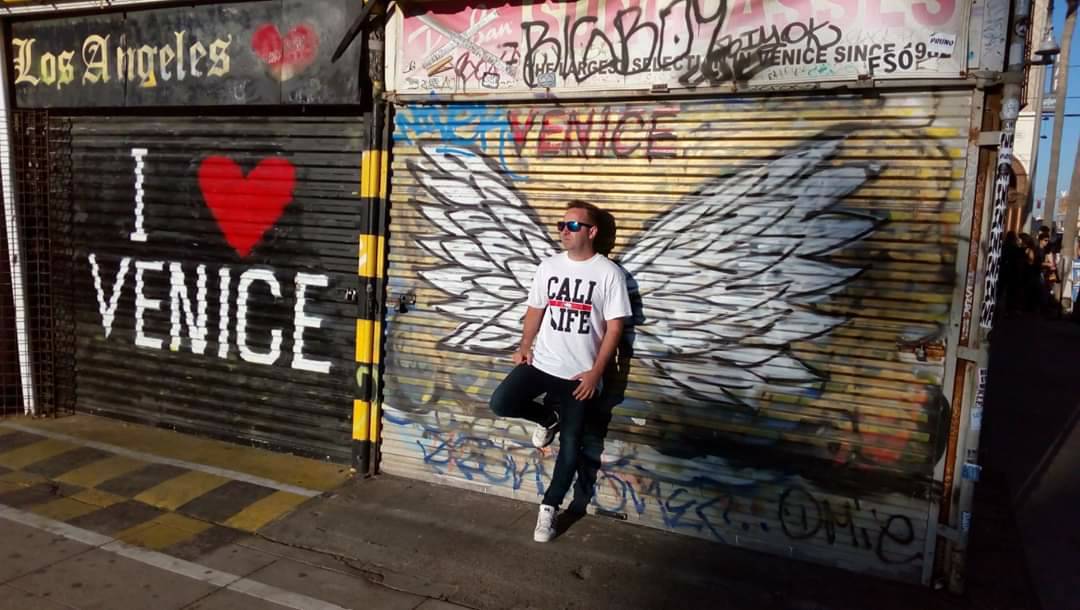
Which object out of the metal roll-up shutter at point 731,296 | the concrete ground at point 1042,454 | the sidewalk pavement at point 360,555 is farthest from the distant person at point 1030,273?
the metal roll-up shutter at point 731,296

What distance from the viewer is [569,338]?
15.2ft

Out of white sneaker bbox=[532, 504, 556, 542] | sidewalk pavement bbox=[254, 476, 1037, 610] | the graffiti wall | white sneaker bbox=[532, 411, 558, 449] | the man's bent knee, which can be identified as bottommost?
sidewalk pavement bbox=[254, 476, 1037, 610]

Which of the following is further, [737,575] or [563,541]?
[563,541]

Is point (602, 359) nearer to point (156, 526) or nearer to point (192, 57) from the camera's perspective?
point (156, 526)

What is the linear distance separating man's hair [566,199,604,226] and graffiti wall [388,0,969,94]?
0.76 metres

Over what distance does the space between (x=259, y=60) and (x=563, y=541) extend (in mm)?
4304

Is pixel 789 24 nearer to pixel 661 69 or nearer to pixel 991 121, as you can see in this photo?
pixel 661 69

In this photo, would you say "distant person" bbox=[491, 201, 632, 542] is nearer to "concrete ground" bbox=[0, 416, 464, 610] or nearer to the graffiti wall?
the graffiti wall

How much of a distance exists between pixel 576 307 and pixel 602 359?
1.22 ft

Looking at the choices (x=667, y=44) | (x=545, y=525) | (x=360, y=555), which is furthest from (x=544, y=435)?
(x=667, y=44)

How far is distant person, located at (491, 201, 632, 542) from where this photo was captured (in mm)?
4516

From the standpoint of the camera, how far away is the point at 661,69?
15.0ft

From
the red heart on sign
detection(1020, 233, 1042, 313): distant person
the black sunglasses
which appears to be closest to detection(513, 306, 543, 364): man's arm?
the black sunglasses

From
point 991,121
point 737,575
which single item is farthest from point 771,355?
point 991,121
